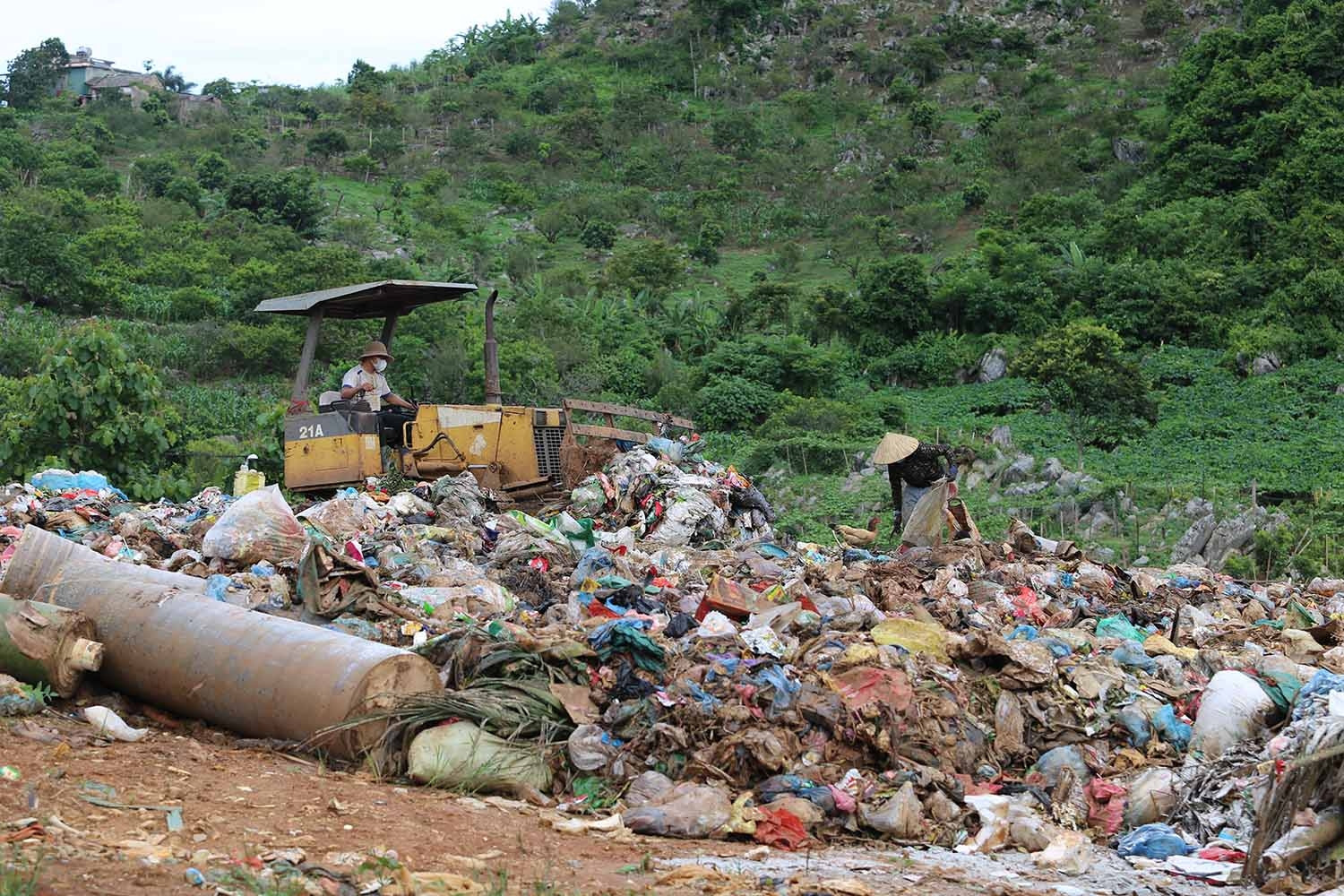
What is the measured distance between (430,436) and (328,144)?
3845cm

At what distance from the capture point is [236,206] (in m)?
37.8

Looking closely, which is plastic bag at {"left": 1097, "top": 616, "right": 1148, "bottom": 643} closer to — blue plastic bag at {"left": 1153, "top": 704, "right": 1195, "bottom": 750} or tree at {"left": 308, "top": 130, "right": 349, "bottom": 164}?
blue plastic bag at {"left": 1153, "top": 704, "right": 1195, "bottom": 750}

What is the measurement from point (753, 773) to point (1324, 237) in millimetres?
Result: 27677

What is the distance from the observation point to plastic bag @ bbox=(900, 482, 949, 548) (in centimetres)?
827

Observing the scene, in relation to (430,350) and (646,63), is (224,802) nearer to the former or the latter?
(430,350)

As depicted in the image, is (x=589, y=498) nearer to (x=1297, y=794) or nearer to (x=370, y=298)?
(x=370, y=298)

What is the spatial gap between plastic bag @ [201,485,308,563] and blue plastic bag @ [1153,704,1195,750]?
4151 millimetres

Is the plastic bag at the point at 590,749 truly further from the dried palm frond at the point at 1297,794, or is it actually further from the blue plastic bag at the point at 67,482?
the blue plastic bag at the point at 67,482

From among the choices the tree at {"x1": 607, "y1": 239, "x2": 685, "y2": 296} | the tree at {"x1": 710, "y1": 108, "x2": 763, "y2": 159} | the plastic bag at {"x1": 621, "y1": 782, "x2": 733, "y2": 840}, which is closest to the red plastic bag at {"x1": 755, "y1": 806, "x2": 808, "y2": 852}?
the plastic bag at {"x1": 621, "y1": 782, "x2": 733, "y2": 840}

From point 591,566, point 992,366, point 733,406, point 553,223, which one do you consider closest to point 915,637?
point 591,566

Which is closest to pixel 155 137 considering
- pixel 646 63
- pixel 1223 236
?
pixel 646 63

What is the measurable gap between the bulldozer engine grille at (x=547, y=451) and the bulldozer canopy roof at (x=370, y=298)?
1103 millimetres

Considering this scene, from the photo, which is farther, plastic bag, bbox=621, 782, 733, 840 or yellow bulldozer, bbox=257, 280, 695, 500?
yellow bulldozer, bbox=257, 280, 695, 500

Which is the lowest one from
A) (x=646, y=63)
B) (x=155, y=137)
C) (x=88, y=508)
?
(x=88, y=508)
